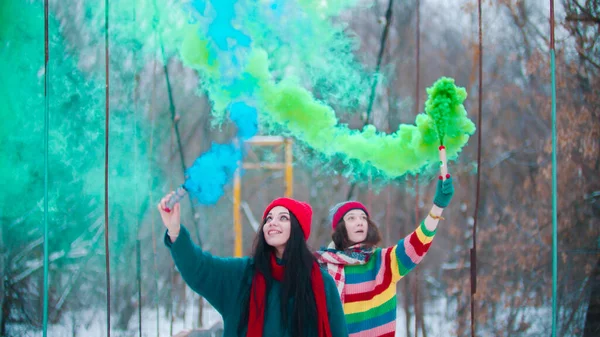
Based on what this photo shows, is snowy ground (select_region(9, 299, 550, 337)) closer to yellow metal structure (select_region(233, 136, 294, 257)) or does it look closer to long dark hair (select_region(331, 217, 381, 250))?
yellow metal structure (select_region(233, 136, 294, 257))

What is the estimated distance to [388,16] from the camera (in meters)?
2.71

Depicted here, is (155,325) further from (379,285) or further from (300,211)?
(300,211)

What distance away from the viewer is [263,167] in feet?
8.89

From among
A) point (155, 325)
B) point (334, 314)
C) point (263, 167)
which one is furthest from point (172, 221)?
point (155, 325)

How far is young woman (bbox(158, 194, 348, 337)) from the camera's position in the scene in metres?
1.27

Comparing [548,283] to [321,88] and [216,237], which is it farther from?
[216,237]

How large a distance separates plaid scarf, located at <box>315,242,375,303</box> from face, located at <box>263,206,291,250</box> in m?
0.47

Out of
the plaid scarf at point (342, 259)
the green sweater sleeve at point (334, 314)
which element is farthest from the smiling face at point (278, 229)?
the plaid scarf at point (342, 259)

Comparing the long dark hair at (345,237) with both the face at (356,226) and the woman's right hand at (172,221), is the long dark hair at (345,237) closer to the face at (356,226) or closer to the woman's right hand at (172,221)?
the face at (356,226)

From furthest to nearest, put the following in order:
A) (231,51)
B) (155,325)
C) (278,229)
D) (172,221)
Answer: (155,325), (231,51), (278,229), (172,221)

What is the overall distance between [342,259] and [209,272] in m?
0.67

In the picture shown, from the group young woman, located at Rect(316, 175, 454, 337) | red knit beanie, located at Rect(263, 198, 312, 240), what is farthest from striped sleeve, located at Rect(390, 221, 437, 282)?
red knit beanie, located at Rect(263, 198, 312, 240)

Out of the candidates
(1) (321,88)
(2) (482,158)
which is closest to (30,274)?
(1) (321,88)

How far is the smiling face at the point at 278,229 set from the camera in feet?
4.60
